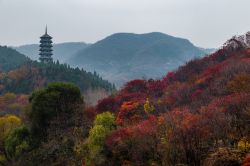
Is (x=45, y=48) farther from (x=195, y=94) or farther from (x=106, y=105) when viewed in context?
(x=195, y=94)

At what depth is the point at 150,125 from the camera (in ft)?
84.3

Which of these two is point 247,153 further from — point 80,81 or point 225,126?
point 80,81

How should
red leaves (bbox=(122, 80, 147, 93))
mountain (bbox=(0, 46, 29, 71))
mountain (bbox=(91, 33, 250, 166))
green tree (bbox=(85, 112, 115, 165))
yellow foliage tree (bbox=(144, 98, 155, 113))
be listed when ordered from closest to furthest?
mountain (bbox=(91, 33, 250, 166)), green tree (bbox=(85, 112, 115, 165)), yellow foliage tree (bbox=(144, 98, 155, 113)), red leaves (bbox=(122, 80, 147, 93)), mountain (bbox=(0, 46, 29, 71))

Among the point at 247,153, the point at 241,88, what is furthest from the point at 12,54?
the point at 247,153

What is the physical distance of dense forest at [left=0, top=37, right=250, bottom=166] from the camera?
20.7 m

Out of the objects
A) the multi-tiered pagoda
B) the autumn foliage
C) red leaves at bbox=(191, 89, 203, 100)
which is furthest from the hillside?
the autumn foliage

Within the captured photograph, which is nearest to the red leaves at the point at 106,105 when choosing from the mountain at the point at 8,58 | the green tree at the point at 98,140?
the green tree at the point at 98,140

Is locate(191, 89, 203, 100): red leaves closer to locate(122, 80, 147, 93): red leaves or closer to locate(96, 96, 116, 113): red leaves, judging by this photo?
locate(96, 96, 116, 113): red leaves

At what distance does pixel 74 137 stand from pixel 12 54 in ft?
463

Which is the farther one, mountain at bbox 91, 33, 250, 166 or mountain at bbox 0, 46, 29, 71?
mountain at bbox 0, 46, 29, 71

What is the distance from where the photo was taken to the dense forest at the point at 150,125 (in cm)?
2066

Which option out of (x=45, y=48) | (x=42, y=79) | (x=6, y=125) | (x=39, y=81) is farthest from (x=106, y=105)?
(x=45, y=48)

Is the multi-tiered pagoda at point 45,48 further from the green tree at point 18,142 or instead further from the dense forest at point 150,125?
the green tree at point 18,142

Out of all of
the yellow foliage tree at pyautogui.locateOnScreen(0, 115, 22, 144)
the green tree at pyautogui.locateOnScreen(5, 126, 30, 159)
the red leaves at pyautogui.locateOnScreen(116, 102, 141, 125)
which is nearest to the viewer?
the red leaves at pyautogui.locateOnScreen(116, 102, 141, 125)
